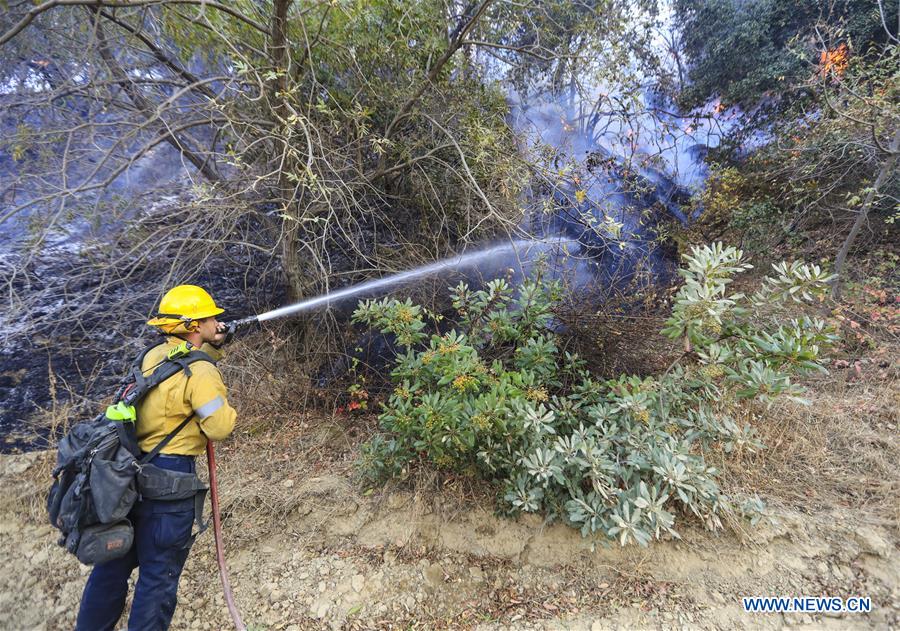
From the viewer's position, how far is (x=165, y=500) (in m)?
2.10

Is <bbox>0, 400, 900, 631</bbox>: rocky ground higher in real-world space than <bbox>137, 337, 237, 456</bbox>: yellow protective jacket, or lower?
lower

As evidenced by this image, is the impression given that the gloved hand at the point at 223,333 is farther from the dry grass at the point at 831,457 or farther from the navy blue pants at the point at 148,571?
the dry grass at the point at 831,457

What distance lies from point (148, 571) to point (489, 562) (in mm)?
2004

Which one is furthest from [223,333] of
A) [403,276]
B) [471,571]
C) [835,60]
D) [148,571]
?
[835,60]

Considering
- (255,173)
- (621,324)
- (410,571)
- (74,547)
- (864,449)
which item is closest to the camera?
(74,547)

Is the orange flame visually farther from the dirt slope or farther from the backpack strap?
the backpack strap

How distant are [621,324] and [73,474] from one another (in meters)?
3.93

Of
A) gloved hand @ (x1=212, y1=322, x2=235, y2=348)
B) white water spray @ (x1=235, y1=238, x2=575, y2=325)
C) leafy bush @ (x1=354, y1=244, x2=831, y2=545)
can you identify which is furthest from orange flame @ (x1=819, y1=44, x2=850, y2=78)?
gloved hand @ (x1=212, y1=322, x2=235, y2=348)

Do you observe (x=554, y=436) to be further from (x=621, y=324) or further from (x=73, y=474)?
(x=73, y=474)

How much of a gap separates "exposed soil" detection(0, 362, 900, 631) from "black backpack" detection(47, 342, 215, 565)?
114 cm

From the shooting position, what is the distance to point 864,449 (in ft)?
10.8

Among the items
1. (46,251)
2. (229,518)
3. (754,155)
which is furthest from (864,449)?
(46,251)

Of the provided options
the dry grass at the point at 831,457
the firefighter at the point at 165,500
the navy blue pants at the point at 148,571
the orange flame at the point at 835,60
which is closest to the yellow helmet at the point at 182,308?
the firefighter at the point at 165,500

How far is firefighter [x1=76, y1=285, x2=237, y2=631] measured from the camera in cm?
208
